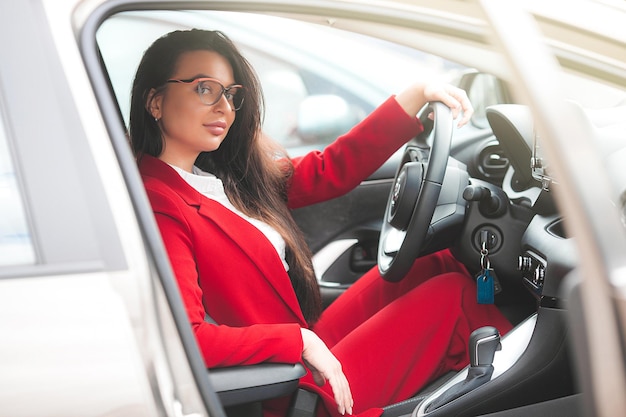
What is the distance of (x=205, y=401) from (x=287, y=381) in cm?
29

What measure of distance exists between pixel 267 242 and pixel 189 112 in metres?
0.32

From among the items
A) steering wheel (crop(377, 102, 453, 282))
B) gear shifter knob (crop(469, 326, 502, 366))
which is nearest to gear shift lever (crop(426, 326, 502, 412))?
gear shifter knob (crop(469, 326, 502, 366))

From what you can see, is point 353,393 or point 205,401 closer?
point 205,401

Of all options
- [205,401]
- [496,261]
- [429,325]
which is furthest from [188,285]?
[496,261]

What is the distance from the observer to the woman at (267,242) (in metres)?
1.44

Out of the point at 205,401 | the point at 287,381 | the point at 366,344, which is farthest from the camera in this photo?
the point at 366,344

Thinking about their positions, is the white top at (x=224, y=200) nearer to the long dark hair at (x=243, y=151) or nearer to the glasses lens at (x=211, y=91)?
the long dark hair at (x=243, y=151)

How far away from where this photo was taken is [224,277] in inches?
60.2

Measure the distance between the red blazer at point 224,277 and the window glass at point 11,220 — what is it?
372 millimetres

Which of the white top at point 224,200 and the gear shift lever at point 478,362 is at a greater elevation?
the white top at point 224,200

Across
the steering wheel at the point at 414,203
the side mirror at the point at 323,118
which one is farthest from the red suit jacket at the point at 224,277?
the side mirror at the point at 323,118

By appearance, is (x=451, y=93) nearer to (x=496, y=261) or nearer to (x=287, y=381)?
(x=496, y=261)

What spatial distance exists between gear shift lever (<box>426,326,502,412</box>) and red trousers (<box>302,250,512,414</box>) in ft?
0.52

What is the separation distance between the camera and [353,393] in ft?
5.50
